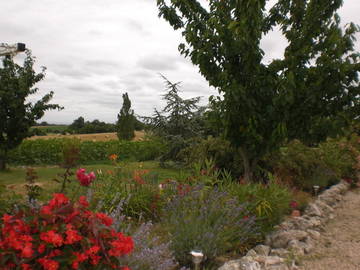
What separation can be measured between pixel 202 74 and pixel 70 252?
15.0 ft

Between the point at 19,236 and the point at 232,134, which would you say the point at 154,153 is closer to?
the point at 232,134

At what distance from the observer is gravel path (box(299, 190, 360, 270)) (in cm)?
348

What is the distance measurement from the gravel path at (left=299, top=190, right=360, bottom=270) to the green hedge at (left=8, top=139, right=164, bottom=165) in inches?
354

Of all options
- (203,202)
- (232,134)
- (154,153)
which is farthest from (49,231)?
(154,153)

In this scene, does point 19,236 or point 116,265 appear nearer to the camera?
point 19,236

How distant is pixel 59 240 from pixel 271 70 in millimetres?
4888

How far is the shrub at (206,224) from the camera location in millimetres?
3301

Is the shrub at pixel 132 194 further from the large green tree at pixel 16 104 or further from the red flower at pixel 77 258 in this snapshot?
the large green tree at pixel 16 104

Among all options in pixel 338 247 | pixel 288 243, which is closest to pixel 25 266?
pixel 288 243

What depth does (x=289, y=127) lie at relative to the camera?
5820 mm

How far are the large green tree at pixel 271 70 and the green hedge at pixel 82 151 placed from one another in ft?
27.2

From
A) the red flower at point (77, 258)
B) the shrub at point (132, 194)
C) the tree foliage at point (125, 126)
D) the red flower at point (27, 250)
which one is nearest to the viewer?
the red flower at point (27, 250)

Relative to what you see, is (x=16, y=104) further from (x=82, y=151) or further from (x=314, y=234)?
(x=314, y=234)

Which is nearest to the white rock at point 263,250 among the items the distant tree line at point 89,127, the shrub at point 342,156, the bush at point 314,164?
the bush at point 314,164
